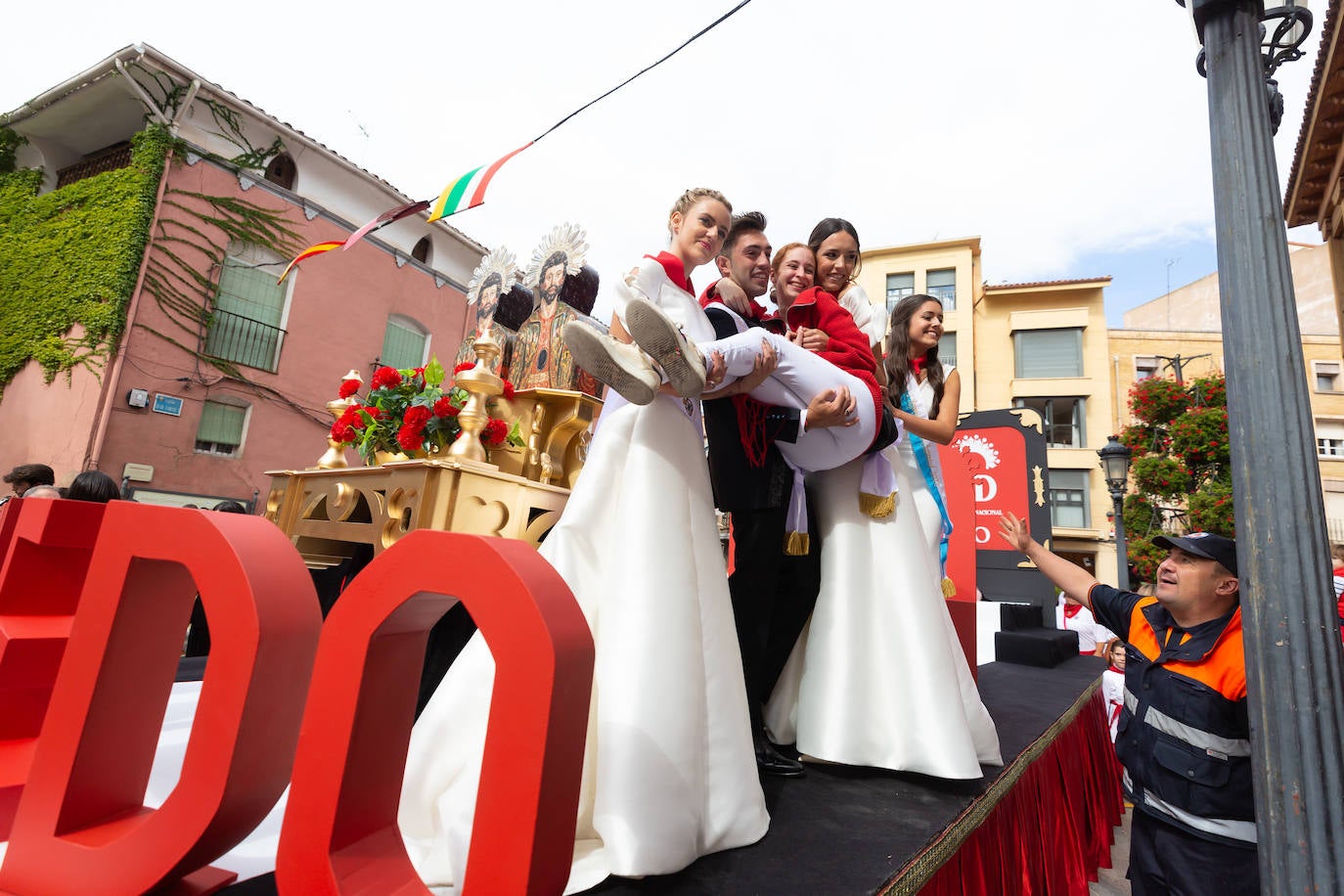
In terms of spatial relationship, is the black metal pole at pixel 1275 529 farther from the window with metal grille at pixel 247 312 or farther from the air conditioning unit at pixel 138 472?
the window with metal grille at pixel 247 312

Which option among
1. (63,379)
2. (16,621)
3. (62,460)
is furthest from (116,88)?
(16,621)

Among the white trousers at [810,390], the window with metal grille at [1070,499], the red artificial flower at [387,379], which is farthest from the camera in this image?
the window with metal grille at [1070,499]

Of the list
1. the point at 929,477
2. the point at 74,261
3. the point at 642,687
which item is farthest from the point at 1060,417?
the point at 74,261

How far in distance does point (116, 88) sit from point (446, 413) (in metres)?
10.2

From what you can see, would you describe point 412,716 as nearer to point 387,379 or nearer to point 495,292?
point 387,379

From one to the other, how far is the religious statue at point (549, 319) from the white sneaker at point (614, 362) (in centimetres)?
203

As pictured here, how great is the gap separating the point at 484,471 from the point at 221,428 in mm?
9211

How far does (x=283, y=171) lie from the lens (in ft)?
34.9

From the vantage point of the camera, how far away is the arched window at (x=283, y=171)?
10477 mm

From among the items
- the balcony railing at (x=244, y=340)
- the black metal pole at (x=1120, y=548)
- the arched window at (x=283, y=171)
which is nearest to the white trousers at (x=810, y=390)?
the black metal pole at (x=1120, y=548)

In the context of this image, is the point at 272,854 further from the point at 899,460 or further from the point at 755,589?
the point at 899,460

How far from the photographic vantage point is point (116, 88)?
9.07 m

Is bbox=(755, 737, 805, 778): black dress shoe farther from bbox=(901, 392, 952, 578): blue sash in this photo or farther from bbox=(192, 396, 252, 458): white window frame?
bbox=(192, 396, 252, 458): white window frame

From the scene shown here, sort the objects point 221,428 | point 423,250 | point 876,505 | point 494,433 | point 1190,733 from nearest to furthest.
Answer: point 1190,733, point 876,505, point 494,433, point 221,428, point 423,250
